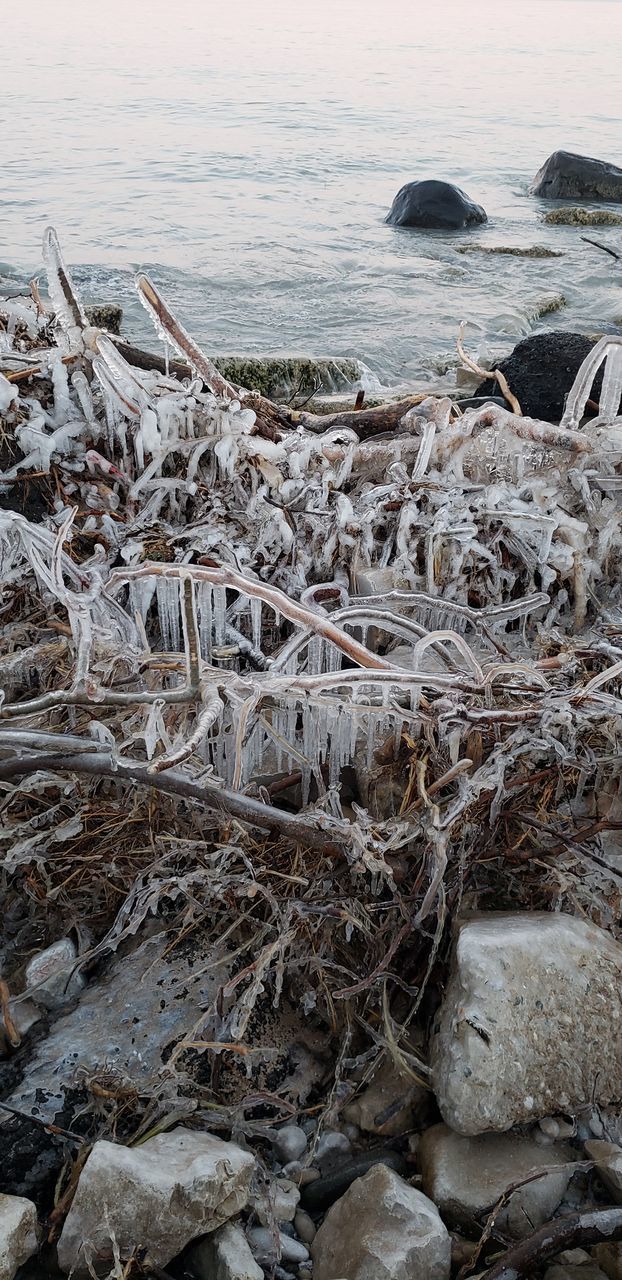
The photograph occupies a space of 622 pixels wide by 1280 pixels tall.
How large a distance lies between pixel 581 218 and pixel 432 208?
228 cm

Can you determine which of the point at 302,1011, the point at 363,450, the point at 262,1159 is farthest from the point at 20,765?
the point at 363,450

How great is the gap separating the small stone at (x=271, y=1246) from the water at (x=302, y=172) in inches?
263

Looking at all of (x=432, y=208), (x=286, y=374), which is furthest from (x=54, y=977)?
(x=432, y=208)

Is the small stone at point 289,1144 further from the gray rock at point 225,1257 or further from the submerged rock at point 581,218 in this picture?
the submerged rock at point 581,218

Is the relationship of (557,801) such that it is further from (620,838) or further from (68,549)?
(68,549)

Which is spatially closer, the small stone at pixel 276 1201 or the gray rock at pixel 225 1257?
the gray rock at pixel 225 1257

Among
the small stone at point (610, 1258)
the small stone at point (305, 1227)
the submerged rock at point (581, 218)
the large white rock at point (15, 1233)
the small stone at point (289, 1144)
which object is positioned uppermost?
the submerged rock at point (581, 218)

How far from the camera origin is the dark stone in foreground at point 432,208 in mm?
12406

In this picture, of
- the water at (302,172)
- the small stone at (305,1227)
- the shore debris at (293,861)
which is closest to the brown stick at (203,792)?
the shore debris at (293,861)

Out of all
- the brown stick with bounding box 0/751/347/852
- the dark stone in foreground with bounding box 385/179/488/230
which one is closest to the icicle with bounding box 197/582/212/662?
the brown stick with bounding box 0/751/347/852

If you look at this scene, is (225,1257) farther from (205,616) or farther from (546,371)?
(546,371)

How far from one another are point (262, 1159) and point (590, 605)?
179 cm

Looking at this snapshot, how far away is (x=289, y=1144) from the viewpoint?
1713 millimetres

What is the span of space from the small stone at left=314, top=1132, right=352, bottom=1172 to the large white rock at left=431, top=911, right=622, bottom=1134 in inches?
8.1
